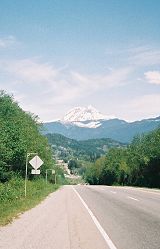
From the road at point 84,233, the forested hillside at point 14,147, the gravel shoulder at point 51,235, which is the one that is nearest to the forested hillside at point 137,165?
the forested hillside at point 14,147

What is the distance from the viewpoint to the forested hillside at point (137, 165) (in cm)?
8450

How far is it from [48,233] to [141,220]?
4.41 metres

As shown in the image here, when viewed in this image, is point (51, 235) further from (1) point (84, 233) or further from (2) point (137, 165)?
(2) point (137, 165)

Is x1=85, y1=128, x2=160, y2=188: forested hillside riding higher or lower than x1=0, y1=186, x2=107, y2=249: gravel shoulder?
higher

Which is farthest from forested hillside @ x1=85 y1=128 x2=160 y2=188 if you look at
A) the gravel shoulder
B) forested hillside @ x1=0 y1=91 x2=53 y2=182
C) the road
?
the gravel shoulder

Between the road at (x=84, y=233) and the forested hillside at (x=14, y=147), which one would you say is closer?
the road at (x=84, y=233)

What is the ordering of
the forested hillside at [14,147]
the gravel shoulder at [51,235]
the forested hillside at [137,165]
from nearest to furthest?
the gravel shoulder at [51,235]
the forested hillside at [14,147]
the forested hillside at [137,165]

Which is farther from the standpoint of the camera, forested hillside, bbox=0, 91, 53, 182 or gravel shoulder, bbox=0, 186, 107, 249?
forested hillside, bbox=0, 91, 53, 182

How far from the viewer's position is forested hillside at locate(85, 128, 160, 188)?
84.5 m

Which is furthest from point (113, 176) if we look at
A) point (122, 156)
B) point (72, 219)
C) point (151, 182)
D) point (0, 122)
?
point (72, 219)

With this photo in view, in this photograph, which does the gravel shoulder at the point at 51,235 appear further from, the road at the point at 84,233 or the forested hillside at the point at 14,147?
the forested hillside at the point at 14,147

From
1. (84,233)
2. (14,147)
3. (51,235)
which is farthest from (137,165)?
(51,235)

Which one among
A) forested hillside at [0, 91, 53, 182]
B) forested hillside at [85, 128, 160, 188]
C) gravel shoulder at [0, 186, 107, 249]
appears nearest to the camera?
gravel shoulder at [0, 186, 107, 249]

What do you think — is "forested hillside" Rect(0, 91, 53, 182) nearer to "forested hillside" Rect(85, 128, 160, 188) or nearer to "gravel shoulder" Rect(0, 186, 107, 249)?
"forested hillside" Rect(85, 128, 160, 188)
